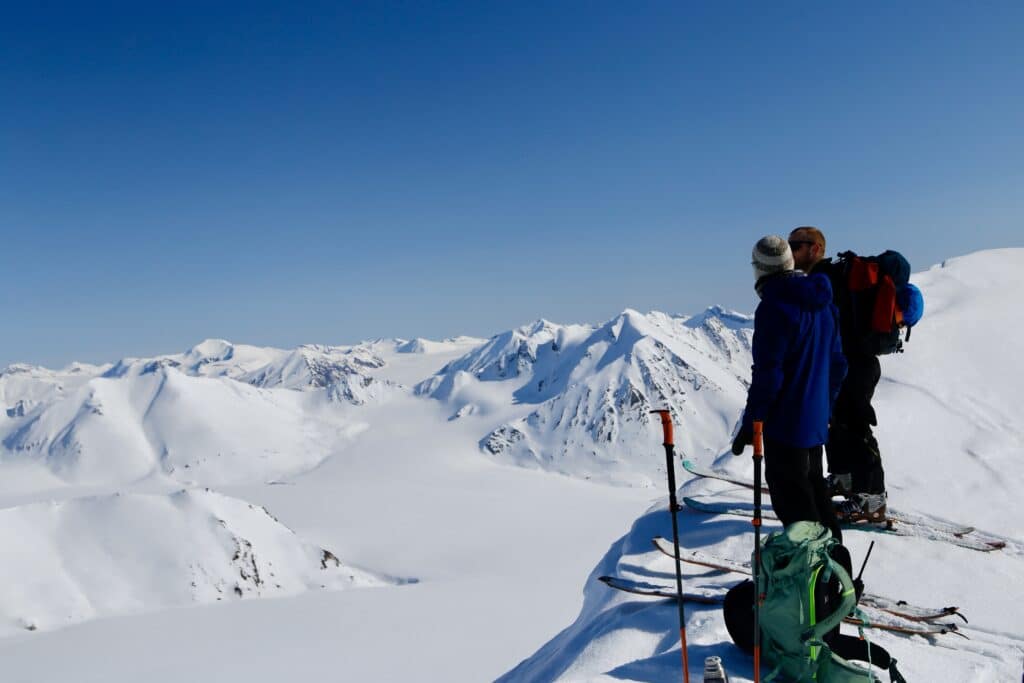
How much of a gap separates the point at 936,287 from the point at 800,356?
13.2 metres

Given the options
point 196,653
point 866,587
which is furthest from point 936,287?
point 196,653

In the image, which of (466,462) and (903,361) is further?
(466,462)

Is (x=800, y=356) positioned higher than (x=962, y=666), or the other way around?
(x=800, y=356)

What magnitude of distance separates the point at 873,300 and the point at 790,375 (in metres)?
2.47

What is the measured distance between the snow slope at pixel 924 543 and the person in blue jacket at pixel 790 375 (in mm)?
1139

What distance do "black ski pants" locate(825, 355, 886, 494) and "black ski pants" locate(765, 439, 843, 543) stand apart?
2212 mm

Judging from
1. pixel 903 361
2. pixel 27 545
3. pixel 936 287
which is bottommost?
pixel 27 545

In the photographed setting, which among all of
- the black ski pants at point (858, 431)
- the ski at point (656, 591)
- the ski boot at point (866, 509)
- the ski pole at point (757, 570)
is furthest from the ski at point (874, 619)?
the black ski pants at point (858, 431)

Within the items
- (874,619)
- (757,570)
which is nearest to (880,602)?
(874,619)

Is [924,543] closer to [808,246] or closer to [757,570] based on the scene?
[808,246]

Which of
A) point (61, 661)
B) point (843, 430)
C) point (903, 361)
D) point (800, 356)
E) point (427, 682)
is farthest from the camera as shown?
point (61, 661)

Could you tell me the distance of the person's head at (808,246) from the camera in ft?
18.8

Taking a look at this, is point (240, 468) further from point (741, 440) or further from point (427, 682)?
point (741, 440)

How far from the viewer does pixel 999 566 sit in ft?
19.2
